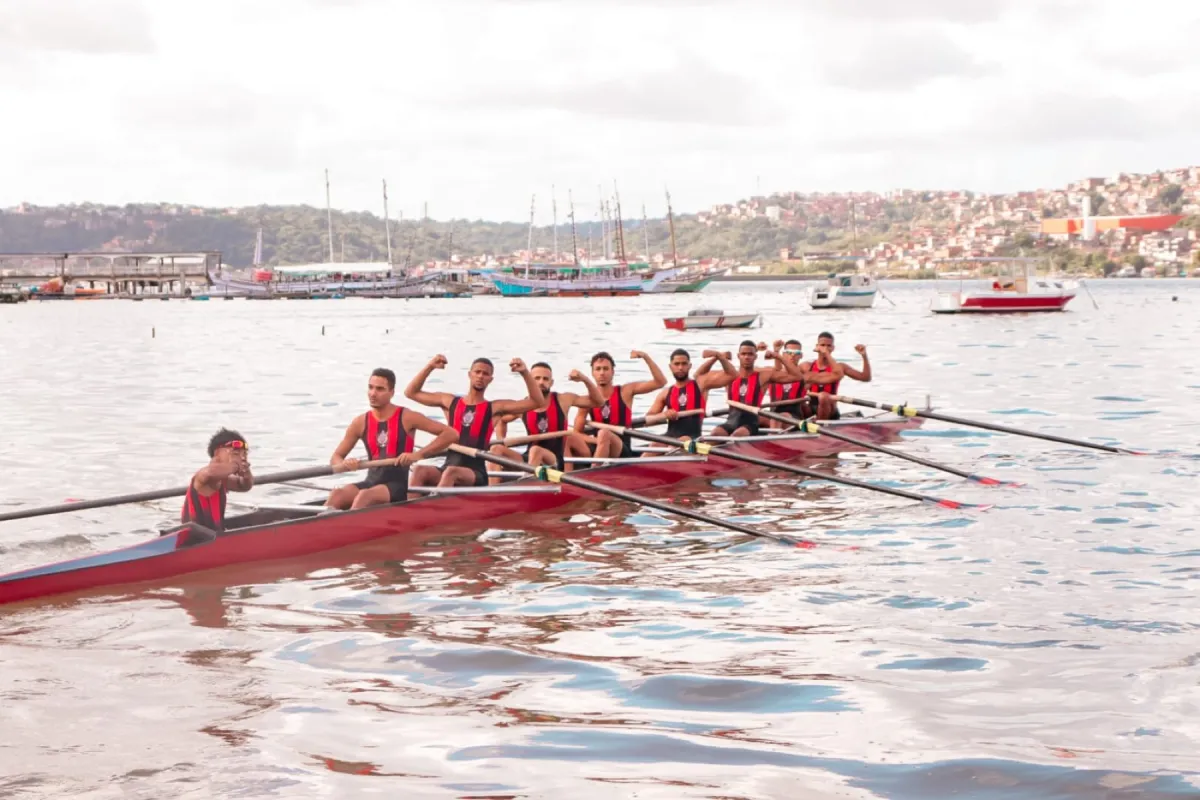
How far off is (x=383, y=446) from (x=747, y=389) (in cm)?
808

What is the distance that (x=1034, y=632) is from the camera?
10289mm

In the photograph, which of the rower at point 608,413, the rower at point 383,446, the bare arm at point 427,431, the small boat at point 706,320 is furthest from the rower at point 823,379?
the small boat at point 706,320

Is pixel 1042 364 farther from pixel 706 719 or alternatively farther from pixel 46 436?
pixel 706 719

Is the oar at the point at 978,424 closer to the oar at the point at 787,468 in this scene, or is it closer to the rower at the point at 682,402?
the rower at the point at 682,402

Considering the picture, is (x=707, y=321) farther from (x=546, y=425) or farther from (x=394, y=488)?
(x=394, y=488)

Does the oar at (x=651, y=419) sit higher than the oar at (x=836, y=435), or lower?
higher

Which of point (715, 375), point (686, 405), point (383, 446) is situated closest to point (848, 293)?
point (715, 375)

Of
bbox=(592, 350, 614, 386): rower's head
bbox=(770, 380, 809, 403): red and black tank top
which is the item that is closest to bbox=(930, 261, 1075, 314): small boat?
bbox=(770, 380, 809, 403): red and black tank top

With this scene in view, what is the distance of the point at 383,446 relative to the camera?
13594 mm

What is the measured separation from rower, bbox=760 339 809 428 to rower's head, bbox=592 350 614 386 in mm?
4983

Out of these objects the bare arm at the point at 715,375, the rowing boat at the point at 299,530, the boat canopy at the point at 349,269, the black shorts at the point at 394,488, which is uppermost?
the boat canopy at the point at 349,269

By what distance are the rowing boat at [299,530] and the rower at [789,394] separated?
3.98 metres

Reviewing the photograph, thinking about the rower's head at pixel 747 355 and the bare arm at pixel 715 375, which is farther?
the rower's head at pixel 747 355

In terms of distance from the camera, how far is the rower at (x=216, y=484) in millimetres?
11617
